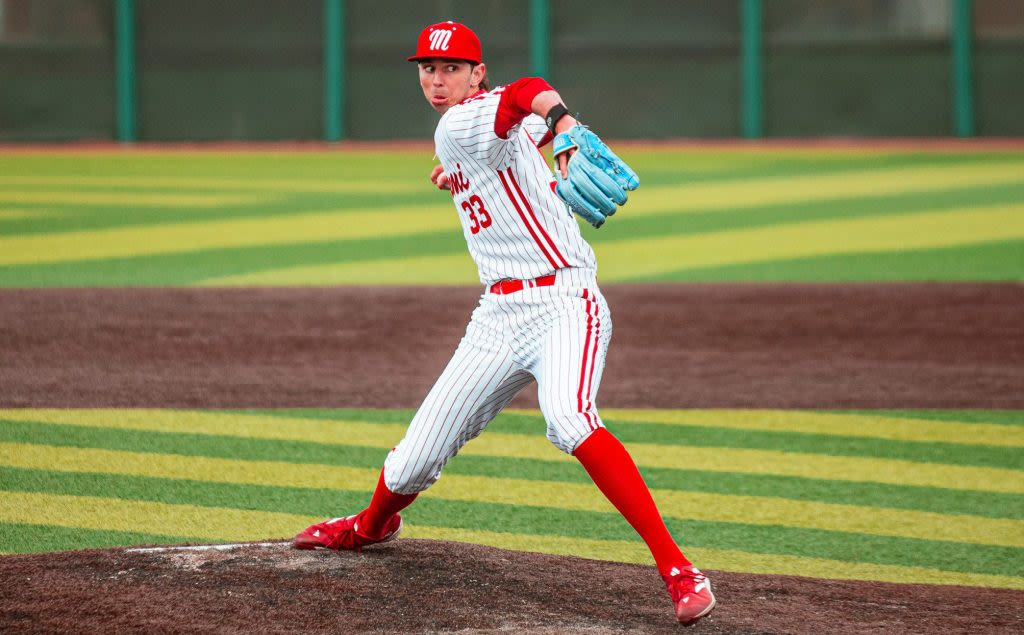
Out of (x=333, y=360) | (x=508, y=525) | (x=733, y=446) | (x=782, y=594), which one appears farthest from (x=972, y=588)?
(x=333, y=360)

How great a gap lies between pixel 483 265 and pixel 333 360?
4.35 meters

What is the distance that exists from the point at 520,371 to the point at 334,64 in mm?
22479

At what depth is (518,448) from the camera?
22.6ft

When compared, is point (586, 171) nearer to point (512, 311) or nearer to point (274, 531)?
point (512, 311)

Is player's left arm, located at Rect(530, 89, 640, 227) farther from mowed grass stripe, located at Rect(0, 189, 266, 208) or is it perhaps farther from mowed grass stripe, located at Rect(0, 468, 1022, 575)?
mowed grass stripe, located at Rect(0, 189, 266, 208)

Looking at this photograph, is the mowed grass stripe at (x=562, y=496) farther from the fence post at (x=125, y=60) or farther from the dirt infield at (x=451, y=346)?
the fence post at (x=125, y=60)

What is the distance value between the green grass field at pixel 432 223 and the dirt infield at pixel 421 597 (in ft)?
24.0

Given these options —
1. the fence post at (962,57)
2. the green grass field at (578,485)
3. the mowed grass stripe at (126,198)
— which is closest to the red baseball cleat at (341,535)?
the green grass field at (578,485)

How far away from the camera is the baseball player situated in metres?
4.21

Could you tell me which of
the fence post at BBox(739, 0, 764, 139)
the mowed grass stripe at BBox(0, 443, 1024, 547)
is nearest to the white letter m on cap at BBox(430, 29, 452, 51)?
the mowed grass stripe at BBox(0, 443, 1024, 547)

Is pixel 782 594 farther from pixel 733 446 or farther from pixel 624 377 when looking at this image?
pixel 624 377

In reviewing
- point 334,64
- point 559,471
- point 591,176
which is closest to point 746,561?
point 559,471

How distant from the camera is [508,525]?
5555mm

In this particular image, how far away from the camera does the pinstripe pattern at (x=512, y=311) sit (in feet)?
14.0
